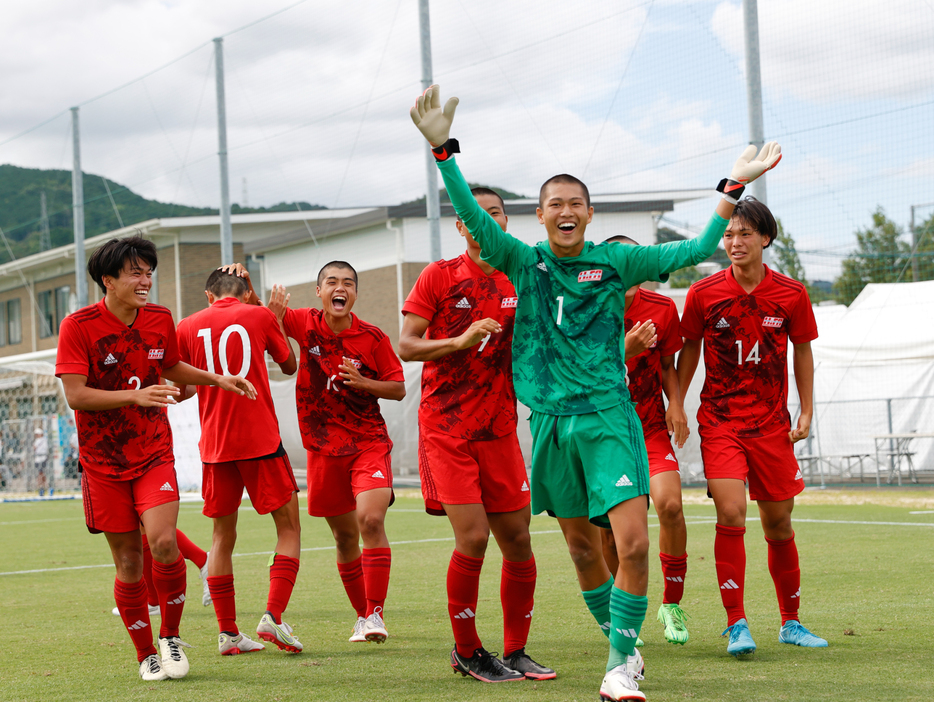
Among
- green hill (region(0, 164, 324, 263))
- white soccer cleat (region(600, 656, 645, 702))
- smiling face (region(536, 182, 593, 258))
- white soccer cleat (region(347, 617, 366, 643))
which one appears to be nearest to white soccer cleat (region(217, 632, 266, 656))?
white soccer cleat (region(347, 617, 366, 643))

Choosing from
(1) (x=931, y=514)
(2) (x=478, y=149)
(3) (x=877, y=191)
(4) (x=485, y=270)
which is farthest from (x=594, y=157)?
(4) (x=485, y=270)

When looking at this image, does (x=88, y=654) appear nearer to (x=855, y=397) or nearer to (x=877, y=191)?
(x=877, y=191)

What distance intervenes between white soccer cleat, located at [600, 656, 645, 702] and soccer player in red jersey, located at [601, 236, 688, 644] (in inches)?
56.3

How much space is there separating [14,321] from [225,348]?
42132 millimetres

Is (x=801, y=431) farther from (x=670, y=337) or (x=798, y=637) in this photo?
(x=798, y=637)

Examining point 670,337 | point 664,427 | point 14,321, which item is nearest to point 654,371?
point 670,337

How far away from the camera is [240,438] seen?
6.01m

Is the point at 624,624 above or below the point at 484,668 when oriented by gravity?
above

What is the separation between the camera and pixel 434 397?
513 cm

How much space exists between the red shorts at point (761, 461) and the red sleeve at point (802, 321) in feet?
1.80

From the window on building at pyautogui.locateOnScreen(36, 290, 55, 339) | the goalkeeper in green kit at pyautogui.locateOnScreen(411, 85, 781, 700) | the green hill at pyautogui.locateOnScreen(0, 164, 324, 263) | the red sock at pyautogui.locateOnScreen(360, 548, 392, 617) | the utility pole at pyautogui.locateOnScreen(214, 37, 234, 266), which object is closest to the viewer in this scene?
the goalkeeper in green kit at pyautogui.locateOnScreen(411, 85, 781, 700)

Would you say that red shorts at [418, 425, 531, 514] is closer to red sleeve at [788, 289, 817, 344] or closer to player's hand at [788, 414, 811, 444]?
player's hand at [788, 414, 811, 444]

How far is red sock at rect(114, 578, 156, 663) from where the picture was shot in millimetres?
5184

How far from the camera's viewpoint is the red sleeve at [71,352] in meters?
5.04
